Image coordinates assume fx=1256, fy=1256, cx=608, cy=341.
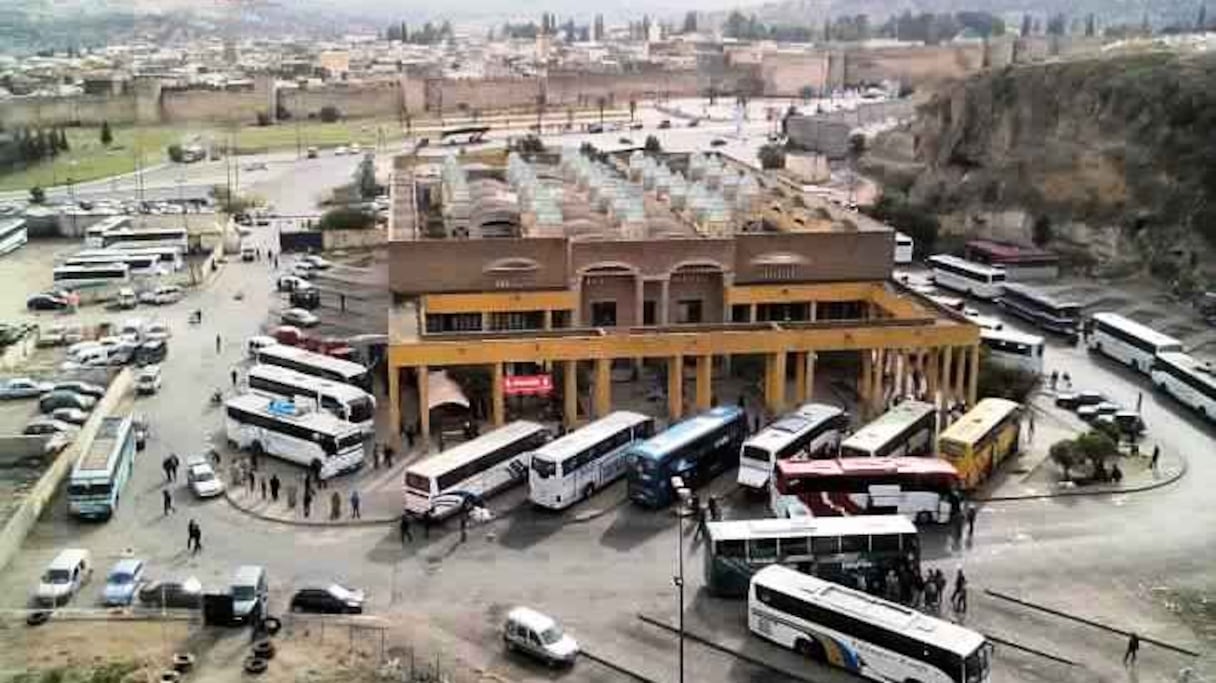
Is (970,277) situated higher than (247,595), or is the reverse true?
(970,277)

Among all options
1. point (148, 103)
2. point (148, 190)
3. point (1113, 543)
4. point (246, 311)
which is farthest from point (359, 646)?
point (148, 103)

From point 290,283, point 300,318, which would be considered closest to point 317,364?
point 300,318

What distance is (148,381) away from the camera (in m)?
31.0

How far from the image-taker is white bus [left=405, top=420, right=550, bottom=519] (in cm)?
2262

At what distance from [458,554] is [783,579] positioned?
→ 6.05m

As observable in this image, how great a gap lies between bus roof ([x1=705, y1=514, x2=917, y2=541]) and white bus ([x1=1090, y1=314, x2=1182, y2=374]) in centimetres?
1556

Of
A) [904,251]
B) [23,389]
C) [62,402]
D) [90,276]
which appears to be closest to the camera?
[62,402]

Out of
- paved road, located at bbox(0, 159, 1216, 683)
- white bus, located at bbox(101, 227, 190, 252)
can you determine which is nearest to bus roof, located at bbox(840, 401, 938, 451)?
paved road, located at bbox(0, 159, 1216, 683)

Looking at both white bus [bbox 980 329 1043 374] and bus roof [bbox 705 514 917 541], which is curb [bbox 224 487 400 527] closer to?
bus roof [bbox 705 514 917 541]

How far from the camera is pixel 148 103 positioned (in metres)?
102

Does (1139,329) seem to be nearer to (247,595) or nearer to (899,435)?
(899,435)

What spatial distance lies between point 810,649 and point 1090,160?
3723 cm

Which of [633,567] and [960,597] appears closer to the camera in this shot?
[960,597]

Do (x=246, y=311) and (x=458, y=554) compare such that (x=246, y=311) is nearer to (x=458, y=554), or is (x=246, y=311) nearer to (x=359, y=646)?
(x=458, y=554)
